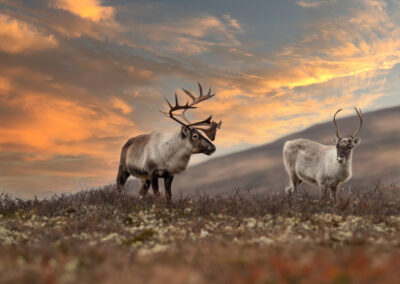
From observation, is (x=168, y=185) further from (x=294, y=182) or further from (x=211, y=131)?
(x=294, y=182)

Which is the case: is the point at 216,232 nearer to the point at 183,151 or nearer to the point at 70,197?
the point at 183,151

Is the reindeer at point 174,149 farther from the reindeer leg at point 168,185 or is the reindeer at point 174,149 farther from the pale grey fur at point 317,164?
the pale grey fur at point 317,164

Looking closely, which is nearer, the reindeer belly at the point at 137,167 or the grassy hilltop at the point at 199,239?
the grassy hilltop at the point at 199,239

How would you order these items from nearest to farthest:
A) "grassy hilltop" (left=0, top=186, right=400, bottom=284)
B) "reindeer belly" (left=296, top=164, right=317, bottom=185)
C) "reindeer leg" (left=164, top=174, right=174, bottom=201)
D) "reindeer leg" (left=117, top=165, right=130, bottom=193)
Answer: "grassy hilltop" (left=0, top=186, right=400, bottom=284)
"reindeer leg" (left=164, top=174, right=174, bottom=201)
"reindeer leg" (left=117, top=165, right=130, bottom=193)
"reindeer belly" (left=296, top=164, right=317, bottom=185)

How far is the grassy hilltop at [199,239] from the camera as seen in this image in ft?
10.8

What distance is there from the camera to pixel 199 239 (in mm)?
6723

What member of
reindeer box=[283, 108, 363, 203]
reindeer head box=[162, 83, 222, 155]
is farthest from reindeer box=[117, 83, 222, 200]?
reindeer box=[283, 108, 363, 203]

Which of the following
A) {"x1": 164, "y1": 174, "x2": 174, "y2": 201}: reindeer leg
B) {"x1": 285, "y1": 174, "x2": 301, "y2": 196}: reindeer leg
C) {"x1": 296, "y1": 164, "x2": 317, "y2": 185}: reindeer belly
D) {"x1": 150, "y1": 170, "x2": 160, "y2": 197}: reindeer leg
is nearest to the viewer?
{"x1": 164, "y1": 174, "x2": 174, "y2": 201}: reindeer leg

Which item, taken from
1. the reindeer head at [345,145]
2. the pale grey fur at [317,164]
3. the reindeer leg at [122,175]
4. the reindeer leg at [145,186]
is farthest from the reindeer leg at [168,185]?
the reindeer head at [345,145]

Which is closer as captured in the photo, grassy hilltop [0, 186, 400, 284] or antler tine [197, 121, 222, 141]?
grassy hilltop [0, 186, 400, 284]

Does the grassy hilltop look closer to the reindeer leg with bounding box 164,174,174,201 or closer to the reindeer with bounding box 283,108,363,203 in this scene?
the reindeer leg with bounding box 164,174,174,201

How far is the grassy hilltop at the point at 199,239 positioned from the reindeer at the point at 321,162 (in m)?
1.05

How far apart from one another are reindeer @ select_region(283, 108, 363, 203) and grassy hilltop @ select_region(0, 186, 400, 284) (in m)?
1.05

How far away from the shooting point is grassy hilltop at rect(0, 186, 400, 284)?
3.30 meters
